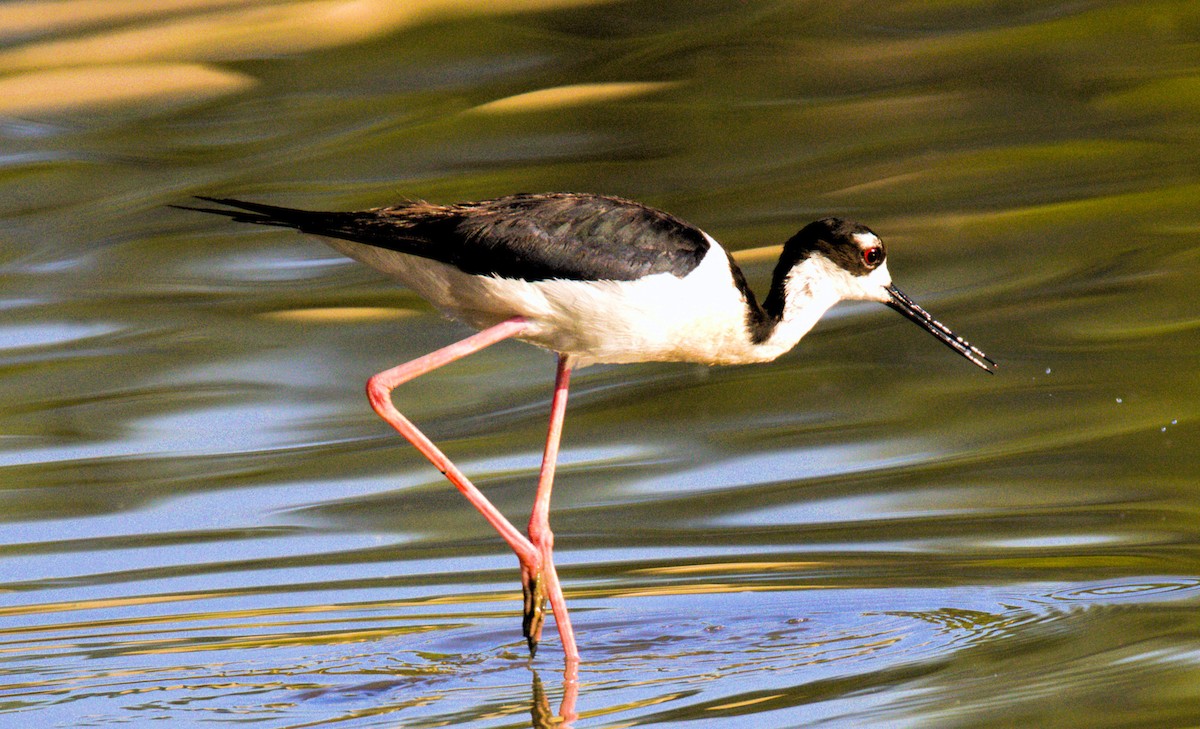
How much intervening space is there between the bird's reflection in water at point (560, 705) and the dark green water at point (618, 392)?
0.04 meters

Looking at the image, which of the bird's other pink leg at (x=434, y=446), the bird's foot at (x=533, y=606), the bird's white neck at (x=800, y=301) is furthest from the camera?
the bird's white neck at (x=800, y=301)

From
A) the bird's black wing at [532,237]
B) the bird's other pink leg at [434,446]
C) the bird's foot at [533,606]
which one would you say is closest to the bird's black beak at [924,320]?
the bird's black wing at [532,237]

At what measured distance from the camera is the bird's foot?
23.0 feet

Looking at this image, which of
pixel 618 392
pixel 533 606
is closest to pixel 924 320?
pixel 533 606

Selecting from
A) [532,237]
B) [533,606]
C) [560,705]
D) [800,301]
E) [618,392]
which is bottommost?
[560,705]

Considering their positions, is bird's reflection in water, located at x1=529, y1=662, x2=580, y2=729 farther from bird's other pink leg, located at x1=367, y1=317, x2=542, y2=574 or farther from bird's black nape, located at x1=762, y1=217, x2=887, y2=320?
bird's black nape, located at x1=762, y1=217, x2=887, y2=320

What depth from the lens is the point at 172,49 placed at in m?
13.6

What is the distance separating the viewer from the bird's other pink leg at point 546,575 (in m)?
6.91

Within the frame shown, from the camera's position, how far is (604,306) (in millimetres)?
6941

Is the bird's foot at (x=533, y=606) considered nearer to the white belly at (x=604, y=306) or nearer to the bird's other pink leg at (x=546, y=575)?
the bird's other pink leg at (x=546, y=575)

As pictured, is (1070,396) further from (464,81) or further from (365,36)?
(365,36)

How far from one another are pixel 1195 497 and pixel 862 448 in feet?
5.19

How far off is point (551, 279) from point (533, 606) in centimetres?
113

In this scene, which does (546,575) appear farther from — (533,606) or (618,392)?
(618,392)
